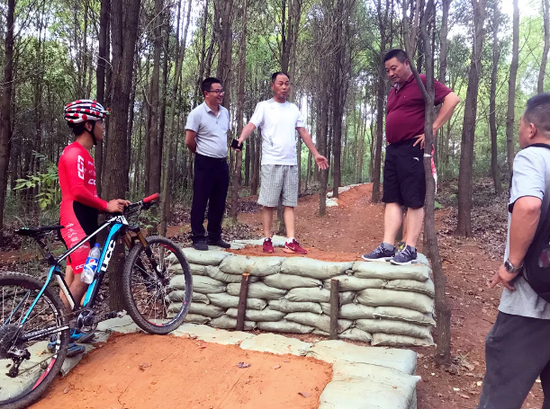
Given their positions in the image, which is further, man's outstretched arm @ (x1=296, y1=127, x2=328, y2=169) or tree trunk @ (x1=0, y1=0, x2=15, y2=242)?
tree trunk @ (x1=0, y1=0, x2=15, y2=242)

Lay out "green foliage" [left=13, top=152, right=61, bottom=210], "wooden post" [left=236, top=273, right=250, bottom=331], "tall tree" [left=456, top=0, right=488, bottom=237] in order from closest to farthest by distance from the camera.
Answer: "wooden post" [left=236, top=273, right=250, bottom=331], "green foliage" [left=13, top=152, right=61, bottom=210], "tall tree" [left=456, top=0, right=488, bottom=237]

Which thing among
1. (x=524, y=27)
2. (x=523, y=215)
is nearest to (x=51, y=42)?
(x=523, y=215)

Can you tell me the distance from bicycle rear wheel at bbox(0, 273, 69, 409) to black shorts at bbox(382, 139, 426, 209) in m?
2.96

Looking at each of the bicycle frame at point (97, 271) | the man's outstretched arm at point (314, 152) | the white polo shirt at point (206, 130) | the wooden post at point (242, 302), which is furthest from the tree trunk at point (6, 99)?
the wooden post at point (242, 302)

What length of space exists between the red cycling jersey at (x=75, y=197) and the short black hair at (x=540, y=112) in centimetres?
290

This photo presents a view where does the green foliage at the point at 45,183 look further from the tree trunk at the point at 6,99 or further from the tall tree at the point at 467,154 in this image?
the tall tree at the point at 467,154

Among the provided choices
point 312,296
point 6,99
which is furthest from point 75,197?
point 6,99

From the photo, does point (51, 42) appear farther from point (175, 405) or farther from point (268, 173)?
point (175, 405)

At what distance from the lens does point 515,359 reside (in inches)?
71.4

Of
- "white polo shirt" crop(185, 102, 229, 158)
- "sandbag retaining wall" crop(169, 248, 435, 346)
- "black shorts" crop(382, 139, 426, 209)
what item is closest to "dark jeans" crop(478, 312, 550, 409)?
"sandbag retaining wall" crop(169, 248, 435, 346)

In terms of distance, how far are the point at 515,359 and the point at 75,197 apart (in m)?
2.97

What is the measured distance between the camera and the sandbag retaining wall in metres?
3.47

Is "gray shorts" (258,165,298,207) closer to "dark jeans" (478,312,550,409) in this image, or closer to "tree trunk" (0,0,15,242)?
"dark jeans" (478,312,550,409)

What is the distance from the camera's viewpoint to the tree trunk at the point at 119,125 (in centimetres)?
397
